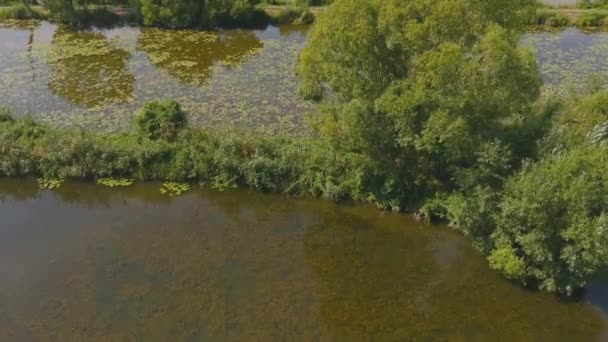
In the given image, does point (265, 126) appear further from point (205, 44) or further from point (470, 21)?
point (205, 44)

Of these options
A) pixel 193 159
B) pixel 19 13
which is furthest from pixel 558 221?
pixel 19 13

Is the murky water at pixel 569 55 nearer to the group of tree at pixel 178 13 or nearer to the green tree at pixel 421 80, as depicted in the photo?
the green tree at pixel 421 80

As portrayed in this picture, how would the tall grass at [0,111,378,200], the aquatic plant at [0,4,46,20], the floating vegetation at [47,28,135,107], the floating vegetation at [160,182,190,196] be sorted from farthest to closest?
the aquatic plant at [0,4,46,20], the floating vegetation at [47,28,135,107], the floating vegetation at [160,182,190,196], the tall grass at [0,111,378,200]

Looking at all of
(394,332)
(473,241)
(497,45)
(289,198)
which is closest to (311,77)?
(289,198)

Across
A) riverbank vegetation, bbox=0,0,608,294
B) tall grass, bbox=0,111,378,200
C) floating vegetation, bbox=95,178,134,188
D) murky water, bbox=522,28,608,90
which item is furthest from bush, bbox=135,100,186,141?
murky water, bbox=522,28,608,90

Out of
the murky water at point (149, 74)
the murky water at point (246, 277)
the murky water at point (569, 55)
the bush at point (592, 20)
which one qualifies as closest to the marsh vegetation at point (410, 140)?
the murky water at point (149, 74)

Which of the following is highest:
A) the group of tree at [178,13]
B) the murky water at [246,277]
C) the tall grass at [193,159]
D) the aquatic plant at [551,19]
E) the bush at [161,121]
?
the aquatic plant at [551,19]

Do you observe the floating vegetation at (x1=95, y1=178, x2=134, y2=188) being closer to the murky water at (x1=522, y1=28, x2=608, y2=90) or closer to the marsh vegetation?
the marsh vegetation
